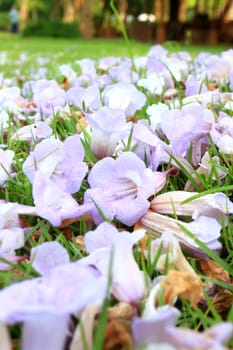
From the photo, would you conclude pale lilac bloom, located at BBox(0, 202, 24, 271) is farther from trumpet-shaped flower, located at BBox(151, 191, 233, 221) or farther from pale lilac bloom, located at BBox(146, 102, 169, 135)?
pale lilac bloom, located at BBox(146, 102, 169, 135)

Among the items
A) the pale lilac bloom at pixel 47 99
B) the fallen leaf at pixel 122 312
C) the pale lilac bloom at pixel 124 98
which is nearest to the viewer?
the fallen leaf at pixel 122 312

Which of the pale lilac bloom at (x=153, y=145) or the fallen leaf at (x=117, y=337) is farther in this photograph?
the pale lilac bloom at (x=153, y=145)

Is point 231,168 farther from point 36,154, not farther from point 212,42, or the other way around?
point 212,42

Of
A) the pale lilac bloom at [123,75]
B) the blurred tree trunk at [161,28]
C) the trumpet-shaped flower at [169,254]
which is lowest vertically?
the blurred tree trunk at [161,28]

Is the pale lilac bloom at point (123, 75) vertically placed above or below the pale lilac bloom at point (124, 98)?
below

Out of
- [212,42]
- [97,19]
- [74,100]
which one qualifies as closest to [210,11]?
[97,19]

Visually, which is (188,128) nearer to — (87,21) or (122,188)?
(122,188)

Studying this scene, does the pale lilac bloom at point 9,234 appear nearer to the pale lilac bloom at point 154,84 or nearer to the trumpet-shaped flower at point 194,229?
the trumpet-shaped flower at point 194,229

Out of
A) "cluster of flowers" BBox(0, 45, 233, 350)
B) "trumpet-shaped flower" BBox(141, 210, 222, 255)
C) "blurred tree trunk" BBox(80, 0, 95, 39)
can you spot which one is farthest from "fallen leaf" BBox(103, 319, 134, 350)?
"blurred tree trunk" BBox(80, 0, 95, 39)

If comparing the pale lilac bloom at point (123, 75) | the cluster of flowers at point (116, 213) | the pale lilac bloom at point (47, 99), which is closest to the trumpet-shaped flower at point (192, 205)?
the cluster of flowers at point (116, 213)
